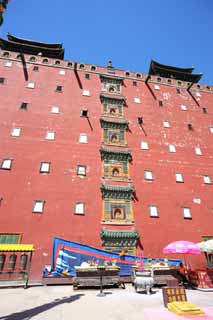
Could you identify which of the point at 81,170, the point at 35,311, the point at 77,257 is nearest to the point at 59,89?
the point at 81,170

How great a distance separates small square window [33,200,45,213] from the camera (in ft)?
51.8

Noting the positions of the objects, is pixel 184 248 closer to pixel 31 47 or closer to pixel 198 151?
pixel 198 151

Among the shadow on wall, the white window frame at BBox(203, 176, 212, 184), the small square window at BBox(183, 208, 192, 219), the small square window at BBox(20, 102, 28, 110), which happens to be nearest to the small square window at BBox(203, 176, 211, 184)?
the white window frame at BBox(203, 176, 212, 184)

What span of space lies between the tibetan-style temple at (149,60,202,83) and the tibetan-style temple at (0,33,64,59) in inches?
552

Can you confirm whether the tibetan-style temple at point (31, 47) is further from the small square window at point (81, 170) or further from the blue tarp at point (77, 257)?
the blue tarp at point (77, 257)

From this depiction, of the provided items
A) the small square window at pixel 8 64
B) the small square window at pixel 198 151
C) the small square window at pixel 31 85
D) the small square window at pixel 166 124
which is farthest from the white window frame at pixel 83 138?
the small square window at pixel 8 64

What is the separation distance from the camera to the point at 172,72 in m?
32.8

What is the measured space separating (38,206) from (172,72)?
93.6ft

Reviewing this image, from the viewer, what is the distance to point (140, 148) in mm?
20766

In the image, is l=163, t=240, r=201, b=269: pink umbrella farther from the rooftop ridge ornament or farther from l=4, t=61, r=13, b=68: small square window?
l=4, t=61, r=13, b=68: small square window

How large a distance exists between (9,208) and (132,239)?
31.1 ft

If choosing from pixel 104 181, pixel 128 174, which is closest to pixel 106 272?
pixel 104 181

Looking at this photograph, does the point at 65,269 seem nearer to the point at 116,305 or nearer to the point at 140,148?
the point at 116,305

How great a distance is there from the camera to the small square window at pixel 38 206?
15797 millimetres
